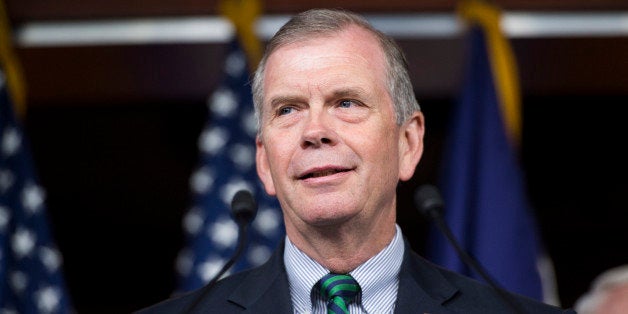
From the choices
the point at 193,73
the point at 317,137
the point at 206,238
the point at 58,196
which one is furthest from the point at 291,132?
the point at 58,196

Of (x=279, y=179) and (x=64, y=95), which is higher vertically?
(x=279, y=179)

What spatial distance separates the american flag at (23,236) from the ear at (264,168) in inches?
63.7

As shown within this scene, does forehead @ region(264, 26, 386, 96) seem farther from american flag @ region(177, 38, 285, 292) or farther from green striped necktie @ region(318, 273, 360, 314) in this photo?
american flag @ region(177, 38, 285, 292)

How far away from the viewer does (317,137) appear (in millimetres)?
2020

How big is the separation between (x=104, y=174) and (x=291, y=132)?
346 cm

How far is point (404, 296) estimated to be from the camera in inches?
81.5

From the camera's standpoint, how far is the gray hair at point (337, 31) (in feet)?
7.25

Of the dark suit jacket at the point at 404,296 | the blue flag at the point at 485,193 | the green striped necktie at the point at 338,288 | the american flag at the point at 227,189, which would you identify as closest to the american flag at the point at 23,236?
the american flag at the point at 227,189

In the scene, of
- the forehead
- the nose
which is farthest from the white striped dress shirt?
the forehead

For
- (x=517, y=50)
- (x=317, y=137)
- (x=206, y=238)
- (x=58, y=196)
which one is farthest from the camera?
(x=58, y=196)

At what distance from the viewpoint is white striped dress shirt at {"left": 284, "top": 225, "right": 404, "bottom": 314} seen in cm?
207

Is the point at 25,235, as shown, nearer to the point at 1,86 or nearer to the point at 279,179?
the point at 1,86

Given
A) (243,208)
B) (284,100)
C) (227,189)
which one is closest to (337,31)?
(284,100)

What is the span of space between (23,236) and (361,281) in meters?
1.98
